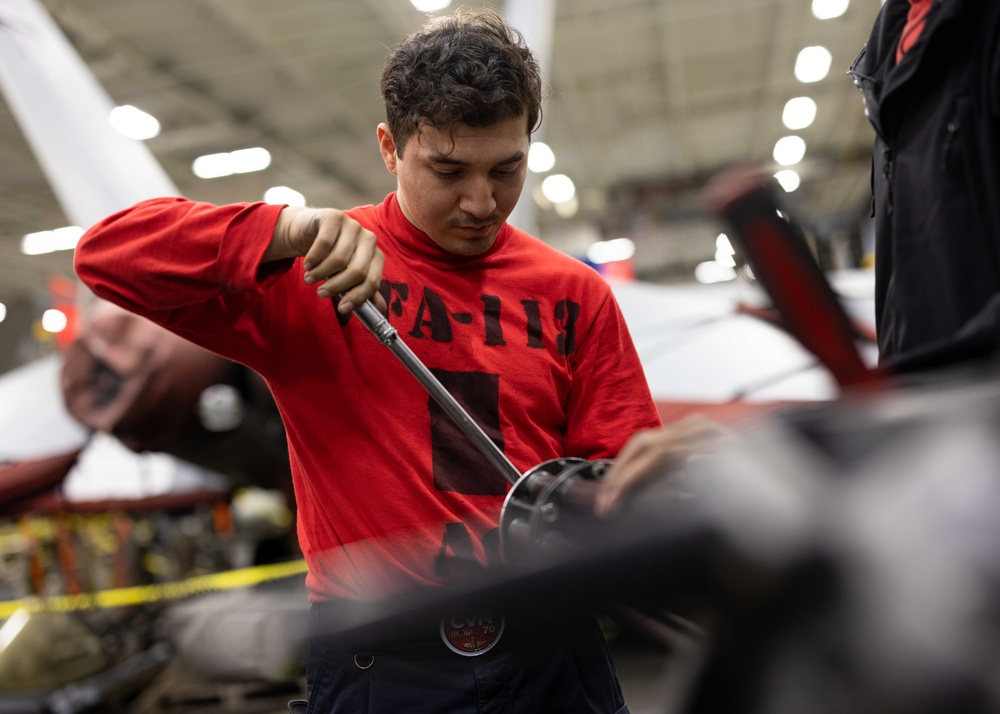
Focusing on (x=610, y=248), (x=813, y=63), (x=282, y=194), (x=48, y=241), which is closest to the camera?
(x=813, y=63)

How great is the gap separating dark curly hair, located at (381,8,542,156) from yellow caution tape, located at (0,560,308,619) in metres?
4.40

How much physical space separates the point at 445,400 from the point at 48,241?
15.5 m

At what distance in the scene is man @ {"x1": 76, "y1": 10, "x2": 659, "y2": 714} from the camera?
106 centimetres

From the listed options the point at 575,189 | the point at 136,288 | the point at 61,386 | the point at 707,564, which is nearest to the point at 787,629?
the point at 707,564

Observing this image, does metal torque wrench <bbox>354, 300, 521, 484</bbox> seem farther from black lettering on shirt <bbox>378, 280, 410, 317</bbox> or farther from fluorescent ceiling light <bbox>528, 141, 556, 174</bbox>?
fluorescent ceiling light <bbox>528, 141, 556, 174</bbox>

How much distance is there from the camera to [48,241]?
1440 cm

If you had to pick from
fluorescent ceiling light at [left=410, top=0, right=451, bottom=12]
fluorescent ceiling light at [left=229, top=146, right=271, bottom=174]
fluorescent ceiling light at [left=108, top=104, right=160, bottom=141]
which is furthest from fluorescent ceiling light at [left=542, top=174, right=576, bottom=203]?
fluorescent ceiling light at [left=108, top=104, right=160, bottom=141]

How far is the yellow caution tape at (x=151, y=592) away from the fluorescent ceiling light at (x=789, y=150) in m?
11.7

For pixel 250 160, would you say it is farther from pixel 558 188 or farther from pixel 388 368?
pixel 388 368

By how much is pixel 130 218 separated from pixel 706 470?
95cm


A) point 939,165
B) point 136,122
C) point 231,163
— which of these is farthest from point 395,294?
point 231,163

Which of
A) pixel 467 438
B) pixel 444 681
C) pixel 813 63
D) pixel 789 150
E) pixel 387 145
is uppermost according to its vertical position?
pixel 813 63

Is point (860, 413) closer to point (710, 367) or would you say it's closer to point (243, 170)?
point (710, 367)

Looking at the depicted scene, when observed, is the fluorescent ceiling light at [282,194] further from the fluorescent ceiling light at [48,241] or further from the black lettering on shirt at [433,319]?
the black lettering on shirt at [433,319]
